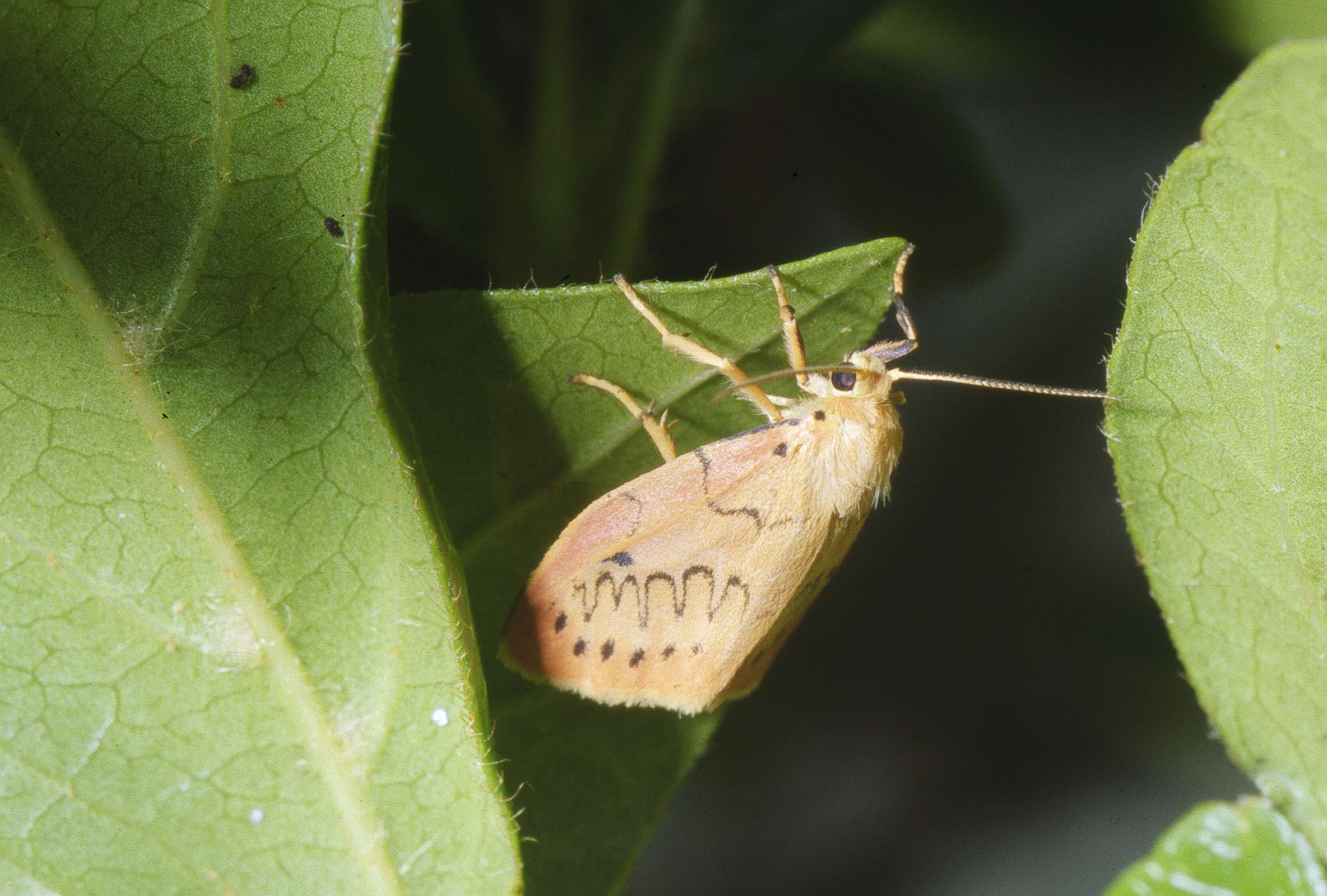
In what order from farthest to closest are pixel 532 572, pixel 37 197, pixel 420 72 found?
pixel 420 72 < pixel 532 572 < pixel 37 197

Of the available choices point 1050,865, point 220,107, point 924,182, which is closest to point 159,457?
point 220,107

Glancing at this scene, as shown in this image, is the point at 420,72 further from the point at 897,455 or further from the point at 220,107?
the point at 897,455

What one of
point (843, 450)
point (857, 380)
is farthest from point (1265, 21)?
point (843, 450)

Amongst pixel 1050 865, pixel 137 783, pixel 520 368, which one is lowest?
pixel 1050 865

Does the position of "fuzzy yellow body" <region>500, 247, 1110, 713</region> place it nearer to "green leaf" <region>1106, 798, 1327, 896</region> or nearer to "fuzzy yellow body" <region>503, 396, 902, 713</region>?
"fuzzy yellow body" <region>503, 396, 902, 713</region>

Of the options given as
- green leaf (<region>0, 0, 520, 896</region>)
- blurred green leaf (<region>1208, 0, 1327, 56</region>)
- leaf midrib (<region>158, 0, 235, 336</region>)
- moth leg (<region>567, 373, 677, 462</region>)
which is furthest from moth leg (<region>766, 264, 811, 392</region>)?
blurred green leaf (<region>1208, 0, 1327, 56</region>)

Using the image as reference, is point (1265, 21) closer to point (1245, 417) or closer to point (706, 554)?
point (1245, 417)

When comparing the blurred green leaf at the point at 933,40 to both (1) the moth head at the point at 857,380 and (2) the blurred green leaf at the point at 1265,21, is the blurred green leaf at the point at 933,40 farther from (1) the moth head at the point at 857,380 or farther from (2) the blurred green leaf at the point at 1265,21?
(1) the moth head at the point at 857,380
